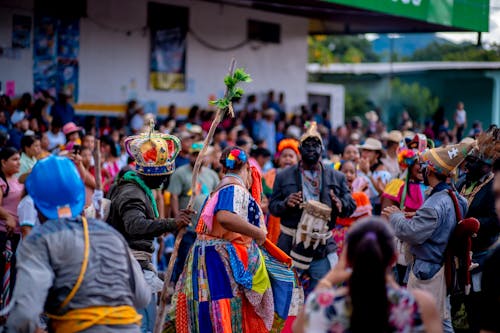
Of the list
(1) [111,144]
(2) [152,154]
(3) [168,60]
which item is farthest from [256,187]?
(3) [168,60]

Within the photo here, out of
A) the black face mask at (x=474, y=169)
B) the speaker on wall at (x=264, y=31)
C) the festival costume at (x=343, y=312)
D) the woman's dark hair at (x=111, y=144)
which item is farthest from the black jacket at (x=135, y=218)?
the speaker on wall at (x=264, y=31)

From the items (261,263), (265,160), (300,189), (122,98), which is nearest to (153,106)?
(122,98)

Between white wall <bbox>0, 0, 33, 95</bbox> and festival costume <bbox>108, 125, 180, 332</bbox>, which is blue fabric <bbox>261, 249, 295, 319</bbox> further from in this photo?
white wall <bbox>0, 0, 33, 95</bbox>

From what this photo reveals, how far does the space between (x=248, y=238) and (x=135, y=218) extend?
43.8 inches

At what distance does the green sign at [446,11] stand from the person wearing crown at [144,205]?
12.6 meters

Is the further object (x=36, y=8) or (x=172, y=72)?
(x=172, y=72)

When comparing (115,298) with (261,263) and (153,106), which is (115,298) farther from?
(153,106)

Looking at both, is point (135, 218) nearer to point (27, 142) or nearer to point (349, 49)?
point (27, 142)

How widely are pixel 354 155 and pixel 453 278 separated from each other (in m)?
5.16

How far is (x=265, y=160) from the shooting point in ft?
45.4

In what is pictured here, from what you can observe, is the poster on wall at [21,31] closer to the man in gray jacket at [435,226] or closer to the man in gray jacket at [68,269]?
the man in gray jacket at [435,226]

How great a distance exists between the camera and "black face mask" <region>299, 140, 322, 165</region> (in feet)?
31.0

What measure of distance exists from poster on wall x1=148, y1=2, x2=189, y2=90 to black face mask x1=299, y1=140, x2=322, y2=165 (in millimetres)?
10401

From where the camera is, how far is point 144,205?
700cm
